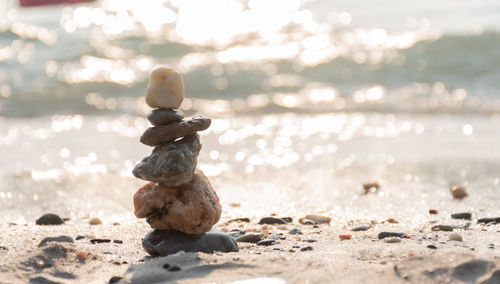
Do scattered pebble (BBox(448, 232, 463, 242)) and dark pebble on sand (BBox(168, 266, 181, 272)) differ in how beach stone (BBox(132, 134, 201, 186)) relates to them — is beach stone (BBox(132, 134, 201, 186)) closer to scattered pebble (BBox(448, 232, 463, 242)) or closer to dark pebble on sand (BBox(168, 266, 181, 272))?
dark pebble on sand (BBox(168, 266, 181, 272))

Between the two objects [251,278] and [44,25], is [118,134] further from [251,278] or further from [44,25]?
[44,25]

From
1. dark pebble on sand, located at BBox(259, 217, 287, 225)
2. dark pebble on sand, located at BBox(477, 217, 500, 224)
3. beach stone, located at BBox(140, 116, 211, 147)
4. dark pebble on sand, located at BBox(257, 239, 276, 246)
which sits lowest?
dark pebble on sand, located at BBox(257, 239, 276, 246)

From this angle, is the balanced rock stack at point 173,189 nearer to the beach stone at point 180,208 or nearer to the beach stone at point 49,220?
the beach stone at point 180,208

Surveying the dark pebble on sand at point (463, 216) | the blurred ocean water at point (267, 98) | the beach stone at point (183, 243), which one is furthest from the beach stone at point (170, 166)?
the dark pebble on sand at point (463, 216)

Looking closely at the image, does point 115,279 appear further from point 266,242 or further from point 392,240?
point 392,240

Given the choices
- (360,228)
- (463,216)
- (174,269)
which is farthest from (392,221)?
(174,269)

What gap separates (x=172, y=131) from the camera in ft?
9.96

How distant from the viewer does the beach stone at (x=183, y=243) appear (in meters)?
2.99

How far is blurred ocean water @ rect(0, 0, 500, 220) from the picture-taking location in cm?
493

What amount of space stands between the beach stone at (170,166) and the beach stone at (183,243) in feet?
0.86

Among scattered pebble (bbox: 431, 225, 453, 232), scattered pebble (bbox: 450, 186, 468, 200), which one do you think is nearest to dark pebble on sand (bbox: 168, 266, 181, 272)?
scattered pebble (bbox: 431, 225, 453, 232)

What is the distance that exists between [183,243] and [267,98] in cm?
629

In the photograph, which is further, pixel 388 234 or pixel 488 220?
pixel 488 220

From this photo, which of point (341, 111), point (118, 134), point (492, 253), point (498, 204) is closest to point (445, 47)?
point (341, 111)
